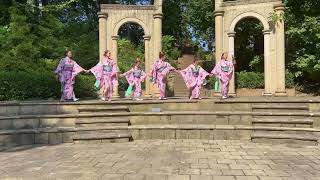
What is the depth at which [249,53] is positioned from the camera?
2641 centimetres

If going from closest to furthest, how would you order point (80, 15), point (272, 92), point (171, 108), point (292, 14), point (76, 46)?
point (171, 108)
point (272, 92)
point (292, 14)
point (76, 46)
point (80, 15)

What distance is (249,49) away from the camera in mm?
26484

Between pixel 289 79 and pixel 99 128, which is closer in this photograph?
pixel 99 128

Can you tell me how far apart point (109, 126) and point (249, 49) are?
53.4ft

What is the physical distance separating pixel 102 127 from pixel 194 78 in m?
4.32

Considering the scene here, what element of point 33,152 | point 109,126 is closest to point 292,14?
point 109,126

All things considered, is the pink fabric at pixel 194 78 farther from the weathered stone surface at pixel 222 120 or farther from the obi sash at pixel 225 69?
the weathered stone surface at pixel 222 120

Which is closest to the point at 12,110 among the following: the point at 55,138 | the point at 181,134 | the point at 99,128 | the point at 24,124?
the point at 24,124

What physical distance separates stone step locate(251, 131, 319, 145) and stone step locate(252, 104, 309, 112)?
1.09m

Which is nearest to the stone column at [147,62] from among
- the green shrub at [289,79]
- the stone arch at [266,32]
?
the stone arch at [266,32]

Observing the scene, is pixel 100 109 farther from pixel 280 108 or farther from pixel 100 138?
pixel 280 108

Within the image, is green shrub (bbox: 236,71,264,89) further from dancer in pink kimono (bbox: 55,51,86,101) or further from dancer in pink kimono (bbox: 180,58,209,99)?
dancer in pink kimono (bbox: 55,51,86,101)

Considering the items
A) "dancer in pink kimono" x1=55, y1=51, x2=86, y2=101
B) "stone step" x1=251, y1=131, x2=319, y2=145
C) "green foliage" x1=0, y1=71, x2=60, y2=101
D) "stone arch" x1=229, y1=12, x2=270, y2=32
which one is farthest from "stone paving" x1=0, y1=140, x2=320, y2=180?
"stone arch" x1=229, y1=12, x2=270, y2=32

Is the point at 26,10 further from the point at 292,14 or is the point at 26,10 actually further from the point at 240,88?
the point at 292,14
